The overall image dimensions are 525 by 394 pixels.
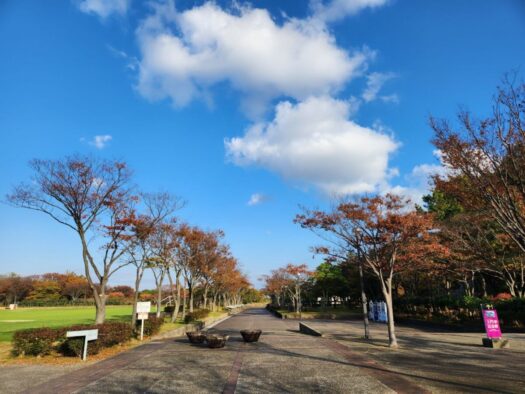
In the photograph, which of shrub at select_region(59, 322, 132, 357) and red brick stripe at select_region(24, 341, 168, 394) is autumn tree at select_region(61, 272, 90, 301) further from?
red brick stripe at select_region(24, 341, 168, 394)

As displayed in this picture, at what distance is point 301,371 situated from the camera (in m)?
9.55

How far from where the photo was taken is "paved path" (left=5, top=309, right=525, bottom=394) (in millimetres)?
7820

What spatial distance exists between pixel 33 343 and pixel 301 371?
935cm

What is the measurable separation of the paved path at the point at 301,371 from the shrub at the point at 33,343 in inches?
91.2

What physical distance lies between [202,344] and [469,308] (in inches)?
666

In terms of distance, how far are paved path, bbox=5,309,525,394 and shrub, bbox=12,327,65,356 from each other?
7.60 ft

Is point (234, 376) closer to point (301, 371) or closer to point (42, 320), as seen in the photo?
point (301, 371)

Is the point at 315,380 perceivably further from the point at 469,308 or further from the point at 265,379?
the point at 469,308

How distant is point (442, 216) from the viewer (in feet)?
111

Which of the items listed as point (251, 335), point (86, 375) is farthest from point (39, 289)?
point (86, 375)

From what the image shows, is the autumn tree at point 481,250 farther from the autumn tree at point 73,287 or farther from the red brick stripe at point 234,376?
the autumn tree at point 73,287

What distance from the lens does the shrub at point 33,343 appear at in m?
12.0

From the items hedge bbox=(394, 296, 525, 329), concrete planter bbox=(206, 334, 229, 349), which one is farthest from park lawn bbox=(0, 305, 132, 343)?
hedge bbox=(394, 296, 525, 329)

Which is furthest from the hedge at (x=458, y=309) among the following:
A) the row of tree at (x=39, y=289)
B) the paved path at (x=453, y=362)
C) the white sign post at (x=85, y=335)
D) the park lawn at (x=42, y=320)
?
the row of tree at (x=39, y=289)
